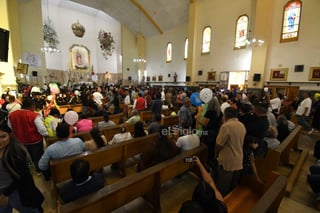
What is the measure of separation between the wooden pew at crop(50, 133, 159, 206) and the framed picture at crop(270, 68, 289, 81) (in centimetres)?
912

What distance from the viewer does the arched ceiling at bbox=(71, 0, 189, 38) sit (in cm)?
1362

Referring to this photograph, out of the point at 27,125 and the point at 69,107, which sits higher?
the point at 27,125

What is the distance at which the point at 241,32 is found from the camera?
33.7ft

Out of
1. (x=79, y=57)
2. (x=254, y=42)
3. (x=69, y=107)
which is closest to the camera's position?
(x=69, y=107)

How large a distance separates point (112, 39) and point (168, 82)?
9.19m

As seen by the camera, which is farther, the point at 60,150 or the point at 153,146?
the point at 153,146

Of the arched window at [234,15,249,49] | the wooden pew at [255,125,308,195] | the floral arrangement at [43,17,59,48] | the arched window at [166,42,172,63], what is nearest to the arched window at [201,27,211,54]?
the arched window at [234,15,249,49]

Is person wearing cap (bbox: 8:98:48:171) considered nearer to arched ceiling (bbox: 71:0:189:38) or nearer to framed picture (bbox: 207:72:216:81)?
framed picture (bbox: 207:72:216:81)

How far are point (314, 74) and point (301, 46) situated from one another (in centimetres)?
158

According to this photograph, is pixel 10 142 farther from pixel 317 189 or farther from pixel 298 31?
pixel 298 31

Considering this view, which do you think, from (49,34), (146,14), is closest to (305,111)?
(146,14)

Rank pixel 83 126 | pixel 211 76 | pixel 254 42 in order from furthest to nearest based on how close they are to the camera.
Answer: pixel 211 76 → pixel 254 42 → pixel 83 126

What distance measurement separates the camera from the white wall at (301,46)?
25.5 feet

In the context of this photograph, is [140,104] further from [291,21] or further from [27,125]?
[291,21]
